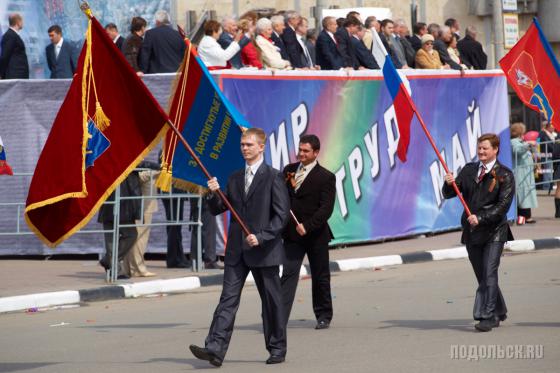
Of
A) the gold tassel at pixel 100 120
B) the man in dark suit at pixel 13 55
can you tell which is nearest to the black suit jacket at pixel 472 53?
the man in dark suit at pixel 13 55

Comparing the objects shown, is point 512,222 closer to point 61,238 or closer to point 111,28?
point 111,28

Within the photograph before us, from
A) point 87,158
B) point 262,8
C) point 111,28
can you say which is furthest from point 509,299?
point 262,8

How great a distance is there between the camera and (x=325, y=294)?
12047 millimetres

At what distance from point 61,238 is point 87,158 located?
0.74 meters

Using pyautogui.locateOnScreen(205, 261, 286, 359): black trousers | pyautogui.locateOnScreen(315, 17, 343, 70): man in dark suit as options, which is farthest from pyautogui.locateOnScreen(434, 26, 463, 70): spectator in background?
pyautogui.locateOnScreen(205, 261, 286, 359): black trousers

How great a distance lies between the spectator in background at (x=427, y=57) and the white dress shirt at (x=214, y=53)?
4.74 metres

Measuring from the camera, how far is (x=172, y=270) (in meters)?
16.8

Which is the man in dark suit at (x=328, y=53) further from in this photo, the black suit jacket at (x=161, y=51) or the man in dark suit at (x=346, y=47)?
the black suit jacket at (x=161, y=51)

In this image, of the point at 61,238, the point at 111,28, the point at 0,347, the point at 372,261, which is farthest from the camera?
the point at 111,28

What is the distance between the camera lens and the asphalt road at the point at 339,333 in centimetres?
983

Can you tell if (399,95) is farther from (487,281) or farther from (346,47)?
(346,47)

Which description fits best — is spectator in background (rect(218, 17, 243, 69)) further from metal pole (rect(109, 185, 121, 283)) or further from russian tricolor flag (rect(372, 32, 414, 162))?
russian tricolor flag (rect(372, 32, 414, 162))

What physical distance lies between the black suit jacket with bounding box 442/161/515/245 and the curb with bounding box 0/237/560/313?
464 cm

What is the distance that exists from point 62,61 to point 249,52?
3035 mm
